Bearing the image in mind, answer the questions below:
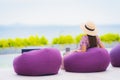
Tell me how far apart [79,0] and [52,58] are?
689cm

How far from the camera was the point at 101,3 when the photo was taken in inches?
514

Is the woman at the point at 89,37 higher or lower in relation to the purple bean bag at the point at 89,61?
higher

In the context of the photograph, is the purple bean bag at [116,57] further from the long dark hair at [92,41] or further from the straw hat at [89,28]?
the straw hat at [89,28]

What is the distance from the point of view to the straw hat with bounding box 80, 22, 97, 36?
6562 mm

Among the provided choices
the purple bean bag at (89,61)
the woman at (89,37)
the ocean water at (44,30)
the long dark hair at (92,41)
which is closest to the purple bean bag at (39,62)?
the purple bean bag at (89,61)

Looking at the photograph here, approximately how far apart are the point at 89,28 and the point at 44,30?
642cm

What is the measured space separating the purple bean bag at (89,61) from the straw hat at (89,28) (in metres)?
0.34

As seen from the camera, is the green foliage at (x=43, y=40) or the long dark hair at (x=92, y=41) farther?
the green foliage at (x=43, y=40)

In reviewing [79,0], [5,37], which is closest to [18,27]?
[5,37]

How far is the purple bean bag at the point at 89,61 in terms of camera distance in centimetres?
629

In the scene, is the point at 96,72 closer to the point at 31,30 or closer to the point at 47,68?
the point at 47,68

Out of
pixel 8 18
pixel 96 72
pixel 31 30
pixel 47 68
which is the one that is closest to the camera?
pixel 47 68

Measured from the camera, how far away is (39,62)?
5832 mm

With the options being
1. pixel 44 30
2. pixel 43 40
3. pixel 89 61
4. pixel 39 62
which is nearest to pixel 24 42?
pixel 43 40
